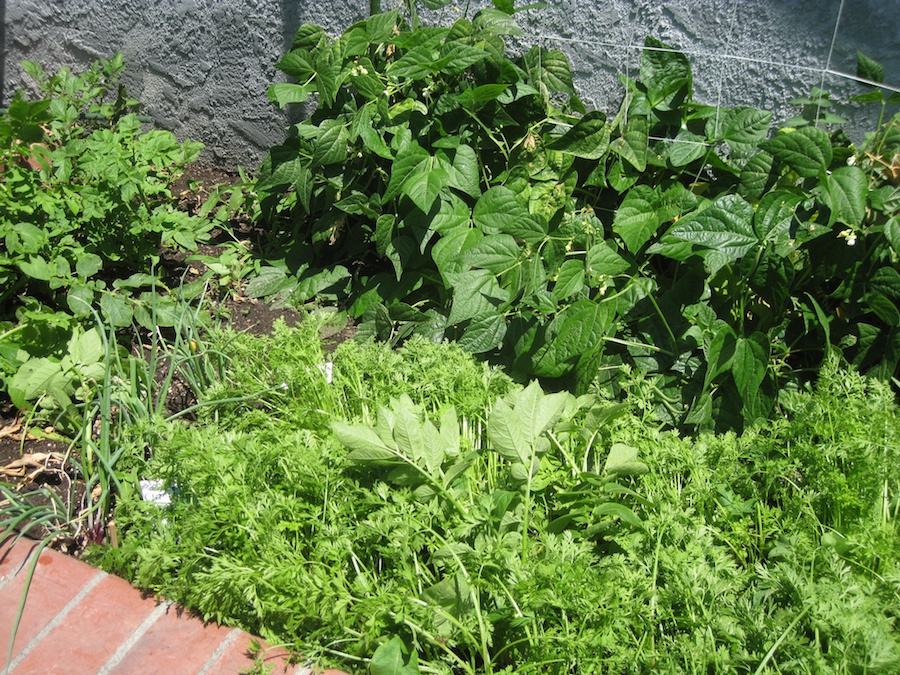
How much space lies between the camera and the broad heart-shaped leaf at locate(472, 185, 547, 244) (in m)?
2.46

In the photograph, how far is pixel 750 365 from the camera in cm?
216

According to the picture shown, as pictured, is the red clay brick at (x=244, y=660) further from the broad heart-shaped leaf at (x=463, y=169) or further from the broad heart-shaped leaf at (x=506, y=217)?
the broad heart-shaped leaf at (x=463, y=169)

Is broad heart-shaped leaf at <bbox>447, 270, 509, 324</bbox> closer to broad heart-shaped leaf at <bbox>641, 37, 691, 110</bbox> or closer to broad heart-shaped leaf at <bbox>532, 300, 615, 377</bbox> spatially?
broad heart-shaped leaf at <bbox>532, 300, 615, 377</bbox>

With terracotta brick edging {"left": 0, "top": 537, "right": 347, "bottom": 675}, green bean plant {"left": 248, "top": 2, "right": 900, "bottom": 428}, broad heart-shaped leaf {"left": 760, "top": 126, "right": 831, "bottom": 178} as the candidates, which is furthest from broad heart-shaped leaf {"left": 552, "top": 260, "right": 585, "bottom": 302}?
terracotta brick edging {"left": 0, "top": 537, "right": 347, "bottom": 675}

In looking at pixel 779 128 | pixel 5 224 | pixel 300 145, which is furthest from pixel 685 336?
pixel 5 224

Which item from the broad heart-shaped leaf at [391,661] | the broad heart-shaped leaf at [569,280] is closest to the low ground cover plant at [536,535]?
the broad heart-shaped leaf at [391,661]

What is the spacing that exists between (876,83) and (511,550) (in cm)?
192

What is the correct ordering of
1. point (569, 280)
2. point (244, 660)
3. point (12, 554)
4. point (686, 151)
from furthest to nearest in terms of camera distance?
point (686, 151) → point (569, 280) → point (12, 554) → point (244, 660)

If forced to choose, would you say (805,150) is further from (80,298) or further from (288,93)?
(80,298)

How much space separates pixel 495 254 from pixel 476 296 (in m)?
0.14

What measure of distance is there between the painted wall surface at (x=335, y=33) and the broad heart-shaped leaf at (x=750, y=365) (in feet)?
2.93

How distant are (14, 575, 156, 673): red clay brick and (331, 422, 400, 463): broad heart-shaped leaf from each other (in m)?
0.60

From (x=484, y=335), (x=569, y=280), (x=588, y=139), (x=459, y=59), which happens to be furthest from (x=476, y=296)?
(x=459, y=59)

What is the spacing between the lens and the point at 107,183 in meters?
2.67
